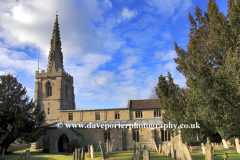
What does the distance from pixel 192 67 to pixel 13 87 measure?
1026 inches

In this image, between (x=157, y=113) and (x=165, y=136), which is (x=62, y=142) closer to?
(x=165, y=136)

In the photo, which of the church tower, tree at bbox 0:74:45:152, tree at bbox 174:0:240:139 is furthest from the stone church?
tree at bbox 174:0:240:139

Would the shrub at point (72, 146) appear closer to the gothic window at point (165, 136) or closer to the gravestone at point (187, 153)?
the gothic window at point (165, 136)

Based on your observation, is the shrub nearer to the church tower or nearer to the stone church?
the stone church

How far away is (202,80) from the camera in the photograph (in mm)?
10508

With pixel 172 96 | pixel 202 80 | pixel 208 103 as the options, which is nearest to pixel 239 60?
pixel 202 80

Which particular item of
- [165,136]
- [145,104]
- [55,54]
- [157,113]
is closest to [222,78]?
[165,136]

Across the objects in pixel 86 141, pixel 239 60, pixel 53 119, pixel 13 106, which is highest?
pixel 239 60

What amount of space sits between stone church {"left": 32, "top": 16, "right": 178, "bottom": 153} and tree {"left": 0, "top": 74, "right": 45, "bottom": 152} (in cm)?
378

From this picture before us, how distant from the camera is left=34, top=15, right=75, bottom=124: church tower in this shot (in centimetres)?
4241

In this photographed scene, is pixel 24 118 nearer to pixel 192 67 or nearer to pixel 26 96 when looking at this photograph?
pixel 26 96

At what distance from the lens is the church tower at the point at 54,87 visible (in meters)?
42.4

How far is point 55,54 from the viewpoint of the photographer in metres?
47.3

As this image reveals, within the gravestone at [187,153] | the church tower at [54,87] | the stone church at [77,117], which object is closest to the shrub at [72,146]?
the stone church at [77,117]
